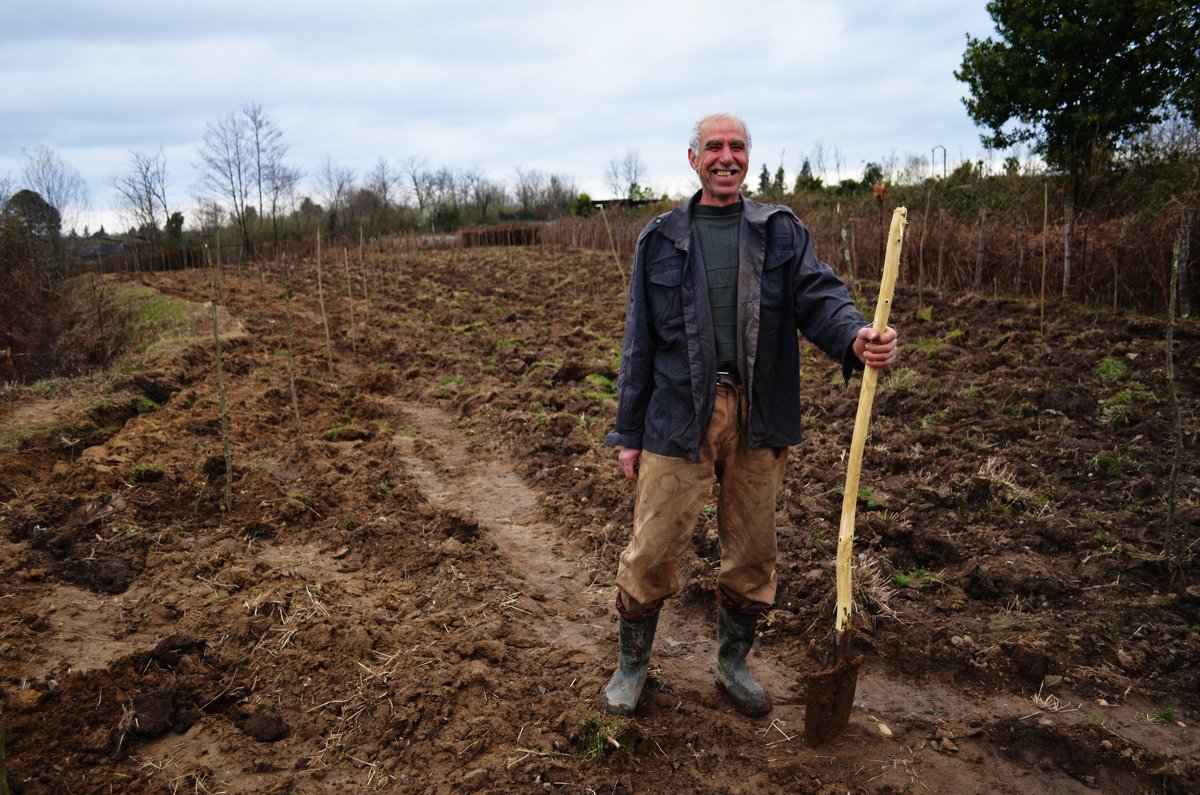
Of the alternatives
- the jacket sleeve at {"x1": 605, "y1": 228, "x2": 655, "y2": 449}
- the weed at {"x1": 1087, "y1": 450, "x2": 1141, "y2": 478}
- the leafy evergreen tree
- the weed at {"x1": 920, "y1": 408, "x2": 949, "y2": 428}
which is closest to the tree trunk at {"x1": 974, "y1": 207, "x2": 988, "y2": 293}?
the leafy evergreen tree

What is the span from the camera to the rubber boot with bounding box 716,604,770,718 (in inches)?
114

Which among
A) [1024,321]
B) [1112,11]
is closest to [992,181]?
A: [1112,11]

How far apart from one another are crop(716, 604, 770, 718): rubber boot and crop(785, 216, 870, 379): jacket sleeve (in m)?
1.05

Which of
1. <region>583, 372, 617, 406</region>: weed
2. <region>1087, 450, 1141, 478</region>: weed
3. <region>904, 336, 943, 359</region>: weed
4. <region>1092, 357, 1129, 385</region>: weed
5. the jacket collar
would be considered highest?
the jacket collar

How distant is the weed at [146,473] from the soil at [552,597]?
2 centimetres

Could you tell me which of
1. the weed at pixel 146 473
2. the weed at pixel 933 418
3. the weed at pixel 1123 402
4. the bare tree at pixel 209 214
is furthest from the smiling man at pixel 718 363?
the bare tree at pixel 209 214

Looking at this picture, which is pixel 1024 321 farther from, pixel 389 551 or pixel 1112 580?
pixel 389 551

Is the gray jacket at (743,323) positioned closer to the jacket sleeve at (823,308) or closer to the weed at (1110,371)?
the jacket sleeve at (823,308)

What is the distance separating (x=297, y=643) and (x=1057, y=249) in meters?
11.1

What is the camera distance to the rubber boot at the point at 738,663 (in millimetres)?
2885

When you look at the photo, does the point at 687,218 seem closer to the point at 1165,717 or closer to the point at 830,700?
the point at 830,700

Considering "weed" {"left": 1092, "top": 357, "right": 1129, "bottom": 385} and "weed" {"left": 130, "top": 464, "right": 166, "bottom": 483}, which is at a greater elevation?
"weed" {"left": 1092, "top": 357, "right": 1129, "bottom": 385}

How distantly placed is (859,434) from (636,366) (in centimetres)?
82

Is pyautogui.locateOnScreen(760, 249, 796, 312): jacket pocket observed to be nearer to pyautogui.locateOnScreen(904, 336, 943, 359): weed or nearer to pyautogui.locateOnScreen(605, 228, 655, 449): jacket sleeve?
pyautogui.locateOnScreen(605, 228, 655, 449): jacket sleeve
